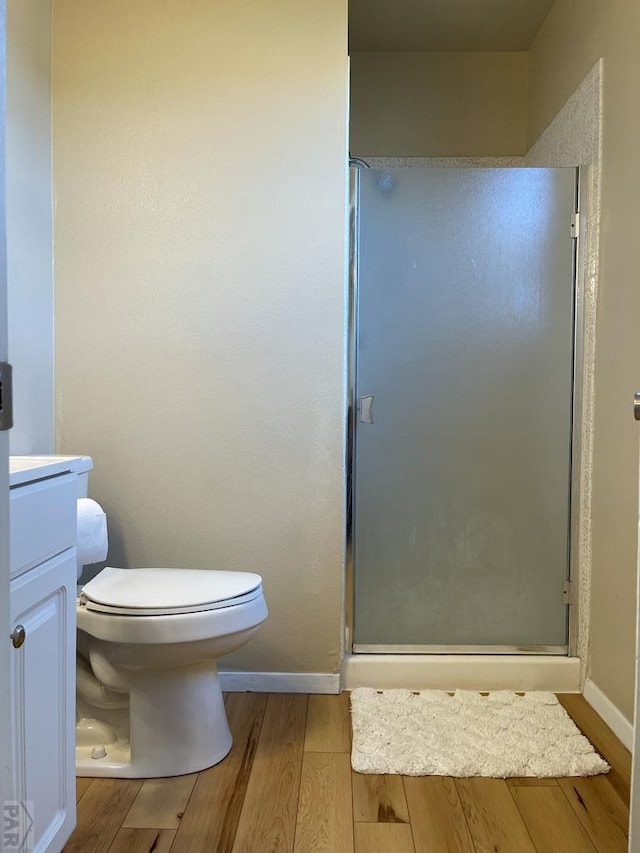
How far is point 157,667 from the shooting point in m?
1.73

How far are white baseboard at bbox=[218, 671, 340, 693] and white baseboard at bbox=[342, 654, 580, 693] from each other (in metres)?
0.07

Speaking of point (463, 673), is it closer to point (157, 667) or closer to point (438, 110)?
point (157, 667)

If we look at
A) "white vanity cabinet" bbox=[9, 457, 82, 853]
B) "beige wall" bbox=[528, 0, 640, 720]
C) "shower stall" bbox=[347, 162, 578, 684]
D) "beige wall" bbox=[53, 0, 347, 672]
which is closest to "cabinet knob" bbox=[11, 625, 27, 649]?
"white vanity cabinet" bbox=[9, 457, 82, 853]

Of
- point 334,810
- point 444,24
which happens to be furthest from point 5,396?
point 444,24

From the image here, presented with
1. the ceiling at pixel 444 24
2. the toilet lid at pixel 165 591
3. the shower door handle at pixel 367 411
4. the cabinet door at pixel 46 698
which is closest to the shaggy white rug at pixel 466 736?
the toilet lid at pixel 165 591

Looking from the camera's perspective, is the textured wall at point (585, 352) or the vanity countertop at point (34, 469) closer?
the vanity countertop at point (34, 469)

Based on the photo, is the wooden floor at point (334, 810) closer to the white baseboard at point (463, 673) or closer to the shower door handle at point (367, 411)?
the white baseboard at point (463, 673)

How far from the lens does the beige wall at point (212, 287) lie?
2229mm

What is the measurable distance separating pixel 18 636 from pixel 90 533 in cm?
80

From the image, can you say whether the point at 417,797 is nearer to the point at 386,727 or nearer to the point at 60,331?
the point at 386,727

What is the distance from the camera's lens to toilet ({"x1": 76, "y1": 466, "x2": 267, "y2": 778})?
5.52ft

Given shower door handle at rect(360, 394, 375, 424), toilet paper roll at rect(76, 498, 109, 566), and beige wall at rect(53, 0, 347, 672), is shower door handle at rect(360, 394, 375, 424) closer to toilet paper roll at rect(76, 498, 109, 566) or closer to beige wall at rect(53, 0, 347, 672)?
beige wall at rect(53, 0, 347, 672)

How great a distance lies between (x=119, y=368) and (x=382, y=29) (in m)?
1.80

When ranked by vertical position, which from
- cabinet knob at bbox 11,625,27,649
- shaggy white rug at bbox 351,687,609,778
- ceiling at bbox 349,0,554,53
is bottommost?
shaggy white rug at bbox 351,687,609,778
